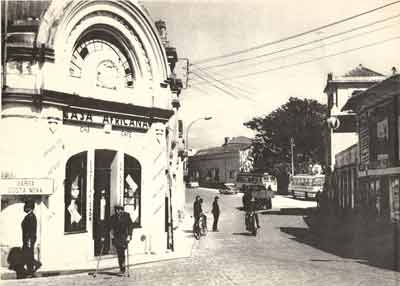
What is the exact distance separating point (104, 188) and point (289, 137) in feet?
149

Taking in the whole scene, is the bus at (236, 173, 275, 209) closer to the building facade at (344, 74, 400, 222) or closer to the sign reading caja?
the building facade at (344, 74, 400, 222)

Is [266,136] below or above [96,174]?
above

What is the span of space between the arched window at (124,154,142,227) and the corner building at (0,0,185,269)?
31mm

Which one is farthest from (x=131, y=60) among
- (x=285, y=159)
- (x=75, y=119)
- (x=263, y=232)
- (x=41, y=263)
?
(x=285, y=159)

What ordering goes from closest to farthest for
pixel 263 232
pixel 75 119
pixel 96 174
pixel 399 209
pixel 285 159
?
pixel 75 119
pixel 96 174
pixel 399 209
pixel 263 232
pixel 285 159

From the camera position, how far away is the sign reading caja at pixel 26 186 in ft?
39.1

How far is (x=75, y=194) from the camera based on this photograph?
532 inches

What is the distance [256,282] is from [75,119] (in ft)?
21.3

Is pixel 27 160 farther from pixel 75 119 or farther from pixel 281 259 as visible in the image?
pixel 281 259

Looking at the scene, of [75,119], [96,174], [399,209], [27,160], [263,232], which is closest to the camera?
[27,160]

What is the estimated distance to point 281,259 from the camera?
549 inches

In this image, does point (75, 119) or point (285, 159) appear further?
point (285, 159)

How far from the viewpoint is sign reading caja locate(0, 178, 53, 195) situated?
39.1ft

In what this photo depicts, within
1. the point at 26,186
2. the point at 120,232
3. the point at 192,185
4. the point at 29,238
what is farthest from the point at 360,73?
the point at 29,238
